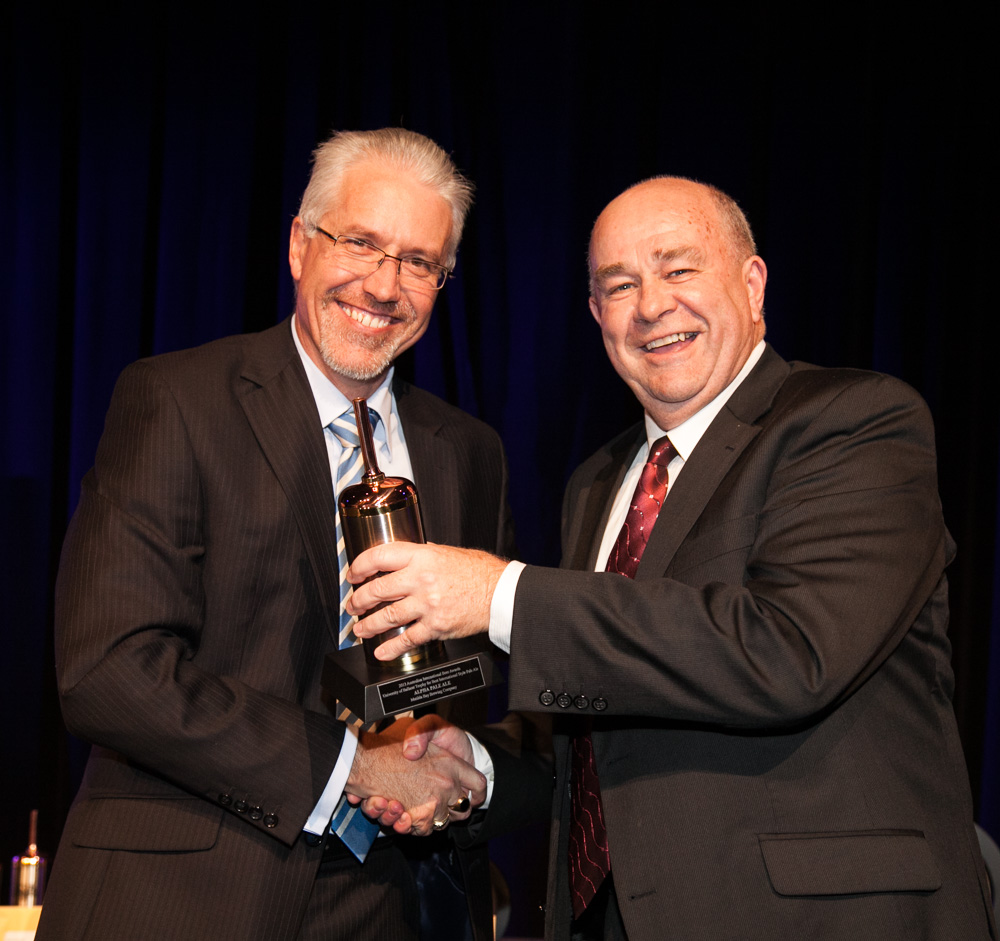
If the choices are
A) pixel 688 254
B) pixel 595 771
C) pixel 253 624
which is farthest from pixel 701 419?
pixel 253 624

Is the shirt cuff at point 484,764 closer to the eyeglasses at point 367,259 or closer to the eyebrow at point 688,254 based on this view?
the eyeglasses at point 367,259

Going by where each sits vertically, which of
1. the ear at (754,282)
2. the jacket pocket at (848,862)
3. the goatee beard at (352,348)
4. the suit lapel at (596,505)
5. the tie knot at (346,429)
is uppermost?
the ear at (754,282)

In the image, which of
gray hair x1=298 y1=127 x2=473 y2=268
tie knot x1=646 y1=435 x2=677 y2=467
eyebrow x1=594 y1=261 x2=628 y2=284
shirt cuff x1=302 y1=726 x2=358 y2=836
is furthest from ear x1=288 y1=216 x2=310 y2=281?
shirt cuff x1=302 y1=726 x2=358 y2=836

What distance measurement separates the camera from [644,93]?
3.62 metres

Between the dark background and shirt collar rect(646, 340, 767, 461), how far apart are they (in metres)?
1.51

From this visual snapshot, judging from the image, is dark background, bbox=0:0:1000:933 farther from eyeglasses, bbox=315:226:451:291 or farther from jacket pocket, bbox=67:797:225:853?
jacket pocket, bbox=67:797:225:853

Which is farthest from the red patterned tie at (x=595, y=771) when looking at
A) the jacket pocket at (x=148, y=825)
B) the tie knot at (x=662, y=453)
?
the jacket pocket at (x=148, y=825)

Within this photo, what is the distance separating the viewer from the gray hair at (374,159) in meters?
A: 2.26

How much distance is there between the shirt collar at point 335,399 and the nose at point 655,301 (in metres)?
0.65

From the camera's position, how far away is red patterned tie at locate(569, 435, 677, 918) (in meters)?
1.86

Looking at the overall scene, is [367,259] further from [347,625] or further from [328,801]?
[328,801]

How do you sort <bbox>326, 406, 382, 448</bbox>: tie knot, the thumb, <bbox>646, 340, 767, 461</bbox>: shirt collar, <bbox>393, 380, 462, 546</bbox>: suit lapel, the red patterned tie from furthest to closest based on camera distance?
<bbox>393, 380, 462, 546</bbox>: suit lapel, <bbox>326, 406, 382, 448</bbox>: tie knot, <bbox>646, 340, 767, 461</bbox>: shirt collar, the thumb, the red patterned tie

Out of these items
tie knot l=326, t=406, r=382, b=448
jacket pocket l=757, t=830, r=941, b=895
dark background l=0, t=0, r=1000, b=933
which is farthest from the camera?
dark background l=0, t=0, r=1000, b=933

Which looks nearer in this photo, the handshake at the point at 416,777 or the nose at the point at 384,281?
the handshake at the point at 416,777
